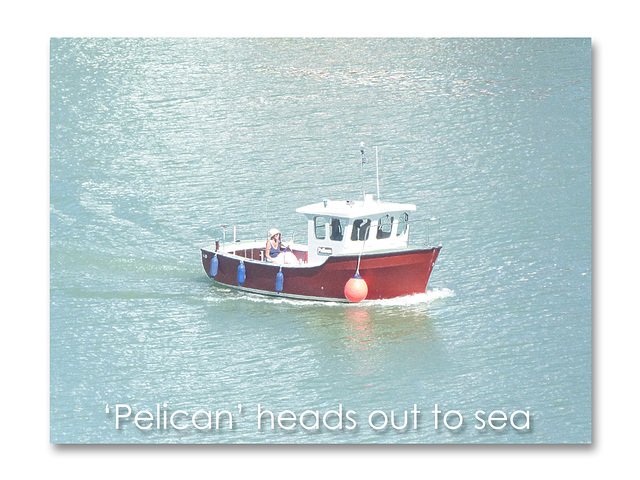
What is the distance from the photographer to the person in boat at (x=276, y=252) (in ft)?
61.2

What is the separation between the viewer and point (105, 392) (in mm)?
15820

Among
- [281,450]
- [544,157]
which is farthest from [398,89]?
[281,450]

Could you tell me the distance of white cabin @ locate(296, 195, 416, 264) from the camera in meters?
18.1

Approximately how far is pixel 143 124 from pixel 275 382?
11.6 ft

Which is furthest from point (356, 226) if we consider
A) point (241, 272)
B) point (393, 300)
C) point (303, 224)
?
point (241, 272)

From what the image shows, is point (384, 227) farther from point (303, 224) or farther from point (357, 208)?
point (303, 224)

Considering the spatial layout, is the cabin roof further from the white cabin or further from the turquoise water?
the turquoise water

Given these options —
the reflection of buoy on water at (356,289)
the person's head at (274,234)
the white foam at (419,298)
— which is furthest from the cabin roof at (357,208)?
the white foam at (419,298)

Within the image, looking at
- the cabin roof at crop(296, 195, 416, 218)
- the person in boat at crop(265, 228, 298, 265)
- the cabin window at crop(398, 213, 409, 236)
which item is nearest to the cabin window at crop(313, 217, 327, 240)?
the cabin roof at crop(296, 195, 416, 218)

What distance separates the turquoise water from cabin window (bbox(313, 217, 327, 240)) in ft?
1.37

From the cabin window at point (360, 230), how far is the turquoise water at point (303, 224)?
0.44 meters

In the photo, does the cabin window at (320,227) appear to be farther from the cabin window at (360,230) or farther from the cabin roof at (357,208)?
the cabin window at (360,230)

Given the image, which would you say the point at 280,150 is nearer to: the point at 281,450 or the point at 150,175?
the point at 150,175

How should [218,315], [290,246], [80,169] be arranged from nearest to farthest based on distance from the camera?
[80,169]
[218,315]
[290,246]
